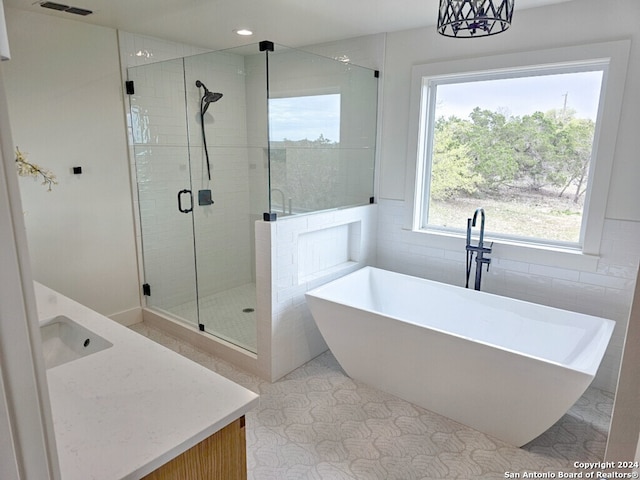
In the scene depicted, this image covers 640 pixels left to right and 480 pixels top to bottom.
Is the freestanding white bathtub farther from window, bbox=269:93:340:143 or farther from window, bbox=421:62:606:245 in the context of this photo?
window, bbox=269:93:340:143

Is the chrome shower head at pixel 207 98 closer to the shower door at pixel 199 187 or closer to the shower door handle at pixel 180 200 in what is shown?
the shower door at pixel 199 187

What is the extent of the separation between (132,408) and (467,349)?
1769 mm

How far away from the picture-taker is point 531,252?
3023mm

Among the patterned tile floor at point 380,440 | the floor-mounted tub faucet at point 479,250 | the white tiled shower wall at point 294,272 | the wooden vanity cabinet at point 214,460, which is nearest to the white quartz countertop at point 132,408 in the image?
the wooden vanity cabinet at point 214,460

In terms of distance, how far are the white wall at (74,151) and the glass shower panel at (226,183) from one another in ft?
2.06

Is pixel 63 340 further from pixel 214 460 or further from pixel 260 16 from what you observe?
pixel 260 16

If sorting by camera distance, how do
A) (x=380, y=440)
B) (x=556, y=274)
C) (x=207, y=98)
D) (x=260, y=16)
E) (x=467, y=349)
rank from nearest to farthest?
(x=467, y=349)
(x=380, y=440)
(x=556, y=274)
(x=260, y=16)
(x=207, y=98)

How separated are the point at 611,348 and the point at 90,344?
310cm

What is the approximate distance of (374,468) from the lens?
2201 mm

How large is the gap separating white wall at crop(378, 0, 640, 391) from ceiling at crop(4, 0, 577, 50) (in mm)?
163

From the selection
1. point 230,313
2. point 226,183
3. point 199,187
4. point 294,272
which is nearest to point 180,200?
point 199,187

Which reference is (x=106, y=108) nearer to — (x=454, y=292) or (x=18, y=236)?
(x=454, y=292)

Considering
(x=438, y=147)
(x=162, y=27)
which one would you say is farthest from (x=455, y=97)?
(x=162, y=27)

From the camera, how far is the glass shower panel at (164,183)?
140 inches
